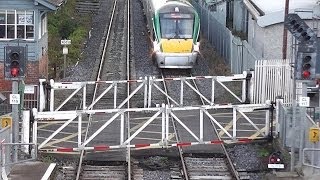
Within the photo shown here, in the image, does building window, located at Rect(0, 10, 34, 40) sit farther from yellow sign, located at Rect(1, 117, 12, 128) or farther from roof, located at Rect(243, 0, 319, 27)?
yellow sign, located at Rect(1, 117, 12, 128)

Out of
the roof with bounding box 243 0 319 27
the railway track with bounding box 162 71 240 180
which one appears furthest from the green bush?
the railway track with bounding box 162 71 240 180

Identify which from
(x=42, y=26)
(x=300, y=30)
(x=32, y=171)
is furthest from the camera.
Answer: (x=42, y=26)

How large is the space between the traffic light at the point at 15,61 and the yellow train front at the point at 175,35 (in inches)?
585

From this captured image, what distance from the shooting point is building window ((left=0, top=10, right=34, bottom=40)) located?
27531mm

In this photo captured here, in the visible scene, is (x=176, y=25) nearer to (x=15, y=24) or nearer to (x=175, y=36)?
(x=175, y=36)

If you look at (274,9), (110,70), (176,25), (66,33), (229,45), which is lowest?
(110,70)

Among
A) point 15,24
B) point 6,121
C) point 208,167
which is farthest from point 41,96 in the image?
point 208,167

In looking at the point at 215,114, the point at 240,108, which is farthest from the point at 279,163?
the point at 215,114

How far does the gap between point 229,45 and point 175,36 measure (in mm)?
2843

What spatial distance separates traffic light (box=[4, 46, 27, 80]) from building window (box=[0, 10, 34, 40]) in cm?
1013

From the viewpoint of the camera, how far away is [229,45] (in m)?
34.4

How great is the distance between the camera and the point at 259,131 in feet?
67.1

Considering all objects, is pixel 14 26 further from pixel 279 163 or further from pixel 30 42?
pixel 279 163

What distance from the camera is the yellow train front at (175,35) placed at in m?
32.2
